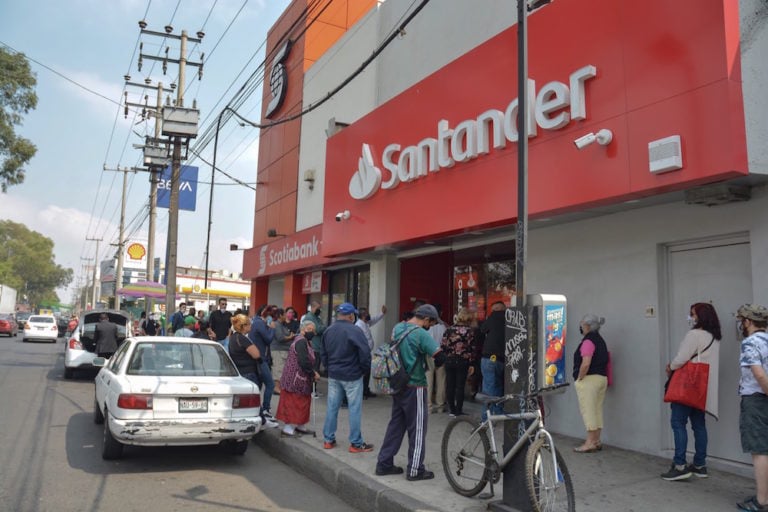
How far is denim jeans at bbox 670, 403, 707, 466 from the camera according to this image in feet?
18.1

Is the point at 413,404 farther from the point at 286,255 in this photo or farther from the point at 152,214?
the point at 152,214

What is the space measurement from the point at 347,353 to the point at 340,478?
1444 mm

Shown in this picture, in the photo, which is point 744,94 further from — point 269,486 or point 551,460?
point 269,486

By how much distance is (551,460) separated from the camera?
4.36m

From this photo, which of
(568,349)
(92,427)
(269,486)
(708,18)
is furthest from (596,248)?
(92,427)

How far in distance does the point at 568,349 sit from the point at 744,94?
3.85m

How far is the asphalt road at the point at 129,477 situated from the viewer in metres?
5.18

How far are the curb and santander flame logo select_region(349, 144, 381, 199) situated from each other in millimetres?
4736

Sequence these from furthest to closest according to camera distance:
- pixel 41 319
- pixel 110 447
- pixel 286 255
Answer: pixel 41 319, pixel 286 255, pixel 110 447

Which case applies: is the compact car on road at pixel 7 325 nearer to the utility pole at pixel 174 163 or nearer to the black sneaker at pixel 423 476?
the utility pole at pixel 174 163

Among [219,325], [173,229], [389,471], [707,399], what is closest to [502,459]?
[389,471]

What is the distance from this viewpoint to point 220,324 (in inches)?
508

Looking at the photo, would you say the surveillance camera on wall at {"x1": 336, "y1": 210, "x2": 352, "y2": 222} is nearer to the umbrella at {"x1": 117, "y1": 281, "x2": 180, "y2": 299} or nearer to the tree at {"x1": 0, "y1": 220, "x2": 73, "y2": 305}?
the umbrella at {"x1": 117, "y1": 281, "x2": 180, "y2": 299}

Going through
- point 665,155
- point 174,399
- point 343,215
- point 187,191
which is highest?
point 187,191
